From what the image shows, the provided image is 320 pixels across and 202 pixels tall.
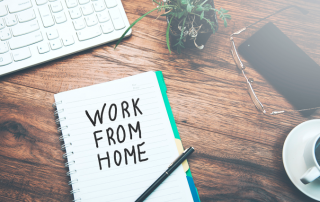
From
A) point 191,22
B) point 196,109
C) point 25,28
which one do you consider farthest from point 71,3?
point 196,109

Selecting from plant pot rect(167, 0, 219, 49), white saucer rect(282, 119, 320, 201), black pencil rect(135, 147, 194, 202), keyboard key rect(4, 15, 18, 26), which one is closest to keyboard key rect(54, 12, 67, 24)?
keyboard key rect(4, 15, 18, 26)

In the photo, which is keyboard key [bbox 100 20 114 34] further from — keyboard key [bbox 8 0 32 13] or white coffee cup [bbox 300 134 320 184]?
white coffee cup [bbox 300 134 320 184]

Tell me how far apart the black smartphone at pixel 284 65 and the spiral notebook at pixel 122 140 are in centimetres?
26

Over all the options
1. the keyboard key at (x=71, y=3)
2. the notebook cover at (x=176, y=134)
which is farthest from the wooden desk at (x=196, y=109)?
the keyboard key at (x=71, y=3)

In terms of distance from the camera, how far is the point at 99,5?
0.50m

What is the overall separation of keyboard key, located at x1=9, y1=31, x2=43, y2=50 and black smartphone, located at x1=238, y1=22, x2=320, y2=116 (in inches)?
20.9

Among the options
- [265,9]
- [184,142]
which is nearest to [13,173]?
[184,142]

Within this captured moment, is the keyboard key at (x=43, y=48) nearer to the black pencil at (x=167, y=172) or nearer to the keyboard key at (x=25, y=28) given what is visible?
the keyboard key at (x=25, y=28)

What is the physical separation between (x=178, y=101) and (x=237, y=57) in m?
0.20

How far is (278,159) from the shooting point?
0.48 m

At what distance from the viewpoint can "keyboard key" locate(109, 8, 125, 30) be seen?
1.63ft

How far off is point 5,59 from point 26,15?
0.12 meters

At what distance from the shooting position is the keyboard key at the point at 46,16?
0.49m

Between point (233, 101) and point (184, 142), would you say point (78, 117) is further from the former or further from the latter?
point (233, 101)
